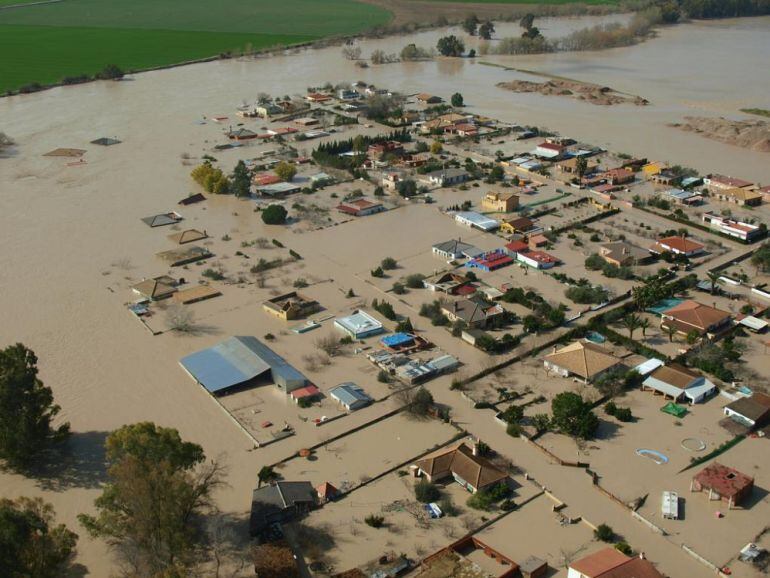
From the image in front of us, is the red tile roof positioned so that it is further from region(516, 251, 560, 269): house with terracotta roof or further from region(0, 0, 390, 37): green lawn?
region(0, 0, 390, 37): green lawn

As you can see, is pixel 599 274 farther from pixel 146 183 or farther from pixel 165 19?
pixel 165 19

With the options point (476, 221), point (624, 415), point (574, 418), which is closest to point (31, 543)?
point (574, 418)

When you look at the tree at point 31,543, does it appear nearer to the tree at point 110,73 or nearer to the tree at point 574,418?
the tree at point 574,418

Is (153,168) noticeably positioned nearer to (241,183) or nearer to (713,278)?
(241,183)

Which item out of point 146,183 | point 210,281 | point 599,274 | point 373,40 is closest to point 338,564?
point 210,281

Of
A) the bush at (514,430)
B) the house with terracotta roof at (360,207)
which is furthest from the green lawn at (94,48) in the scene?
the bush at (514,430)

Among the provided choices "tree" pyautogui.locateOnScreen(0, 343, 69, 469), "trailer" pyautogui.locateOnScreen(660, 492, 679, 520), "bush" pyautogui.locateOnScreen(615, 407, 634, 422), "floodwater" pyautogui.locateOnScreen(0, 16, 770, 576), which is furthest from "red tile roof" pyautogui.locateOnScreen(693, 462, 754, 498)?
"tree" pyautogui.locateOnScreen(0, 343, 69, 469)
